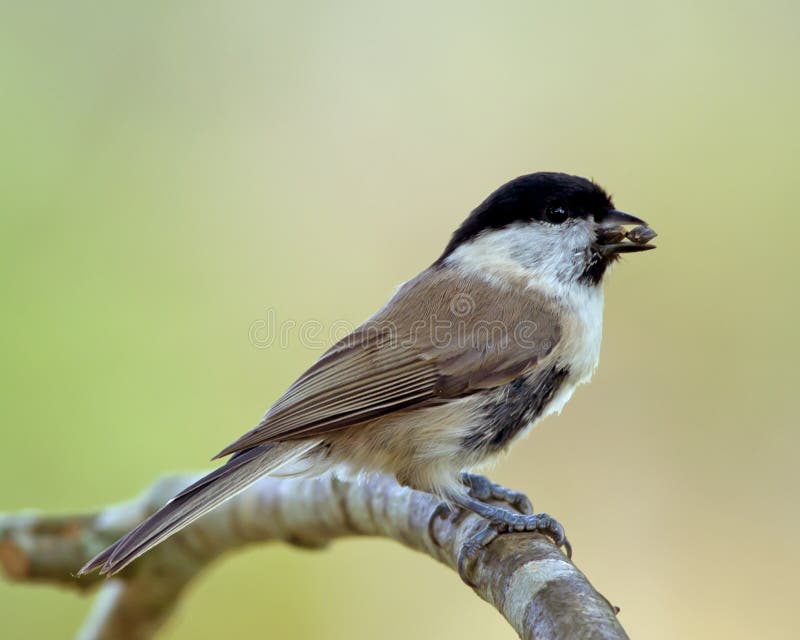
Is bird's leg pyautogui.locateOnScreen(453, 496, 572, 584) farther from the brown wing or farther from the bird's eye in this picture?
the bird's eye

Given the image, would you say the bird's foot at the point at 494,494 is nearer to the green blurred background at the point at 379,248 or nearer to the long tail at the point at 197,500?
the long tail at the point at 197,500

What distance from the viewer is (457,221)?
11.8 feet

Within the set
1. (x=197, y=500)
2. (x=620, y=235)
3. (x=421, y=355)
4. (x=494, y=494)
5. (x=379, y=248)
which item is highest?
(x=379, y=248)

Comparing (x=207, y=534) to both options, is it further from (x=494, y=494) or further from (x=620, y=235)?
(x=620, y=235)

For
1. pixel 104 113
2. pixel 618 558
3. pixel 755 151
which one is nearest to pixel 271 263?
pixel 104 113

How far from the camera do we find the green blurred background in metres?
3.21

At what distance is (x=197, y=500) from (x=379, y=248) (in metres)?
2.04

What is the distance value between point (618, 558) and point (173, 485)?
1623 mm

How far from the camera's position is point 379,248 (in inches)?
142

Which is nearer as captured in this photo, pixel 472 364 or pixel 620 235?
pixel 472 364

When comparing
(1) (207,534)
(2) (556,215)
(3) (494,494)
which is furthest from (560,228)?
(1) (207,534)

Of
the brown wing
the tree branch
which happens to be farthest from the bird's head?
the tree branch

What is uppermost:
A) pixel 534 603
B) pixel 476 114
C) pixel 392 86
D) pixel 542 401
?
pixel 392 86

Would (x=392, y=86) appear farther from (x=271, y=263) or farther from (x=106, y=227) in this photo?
(x=106, y=227)
